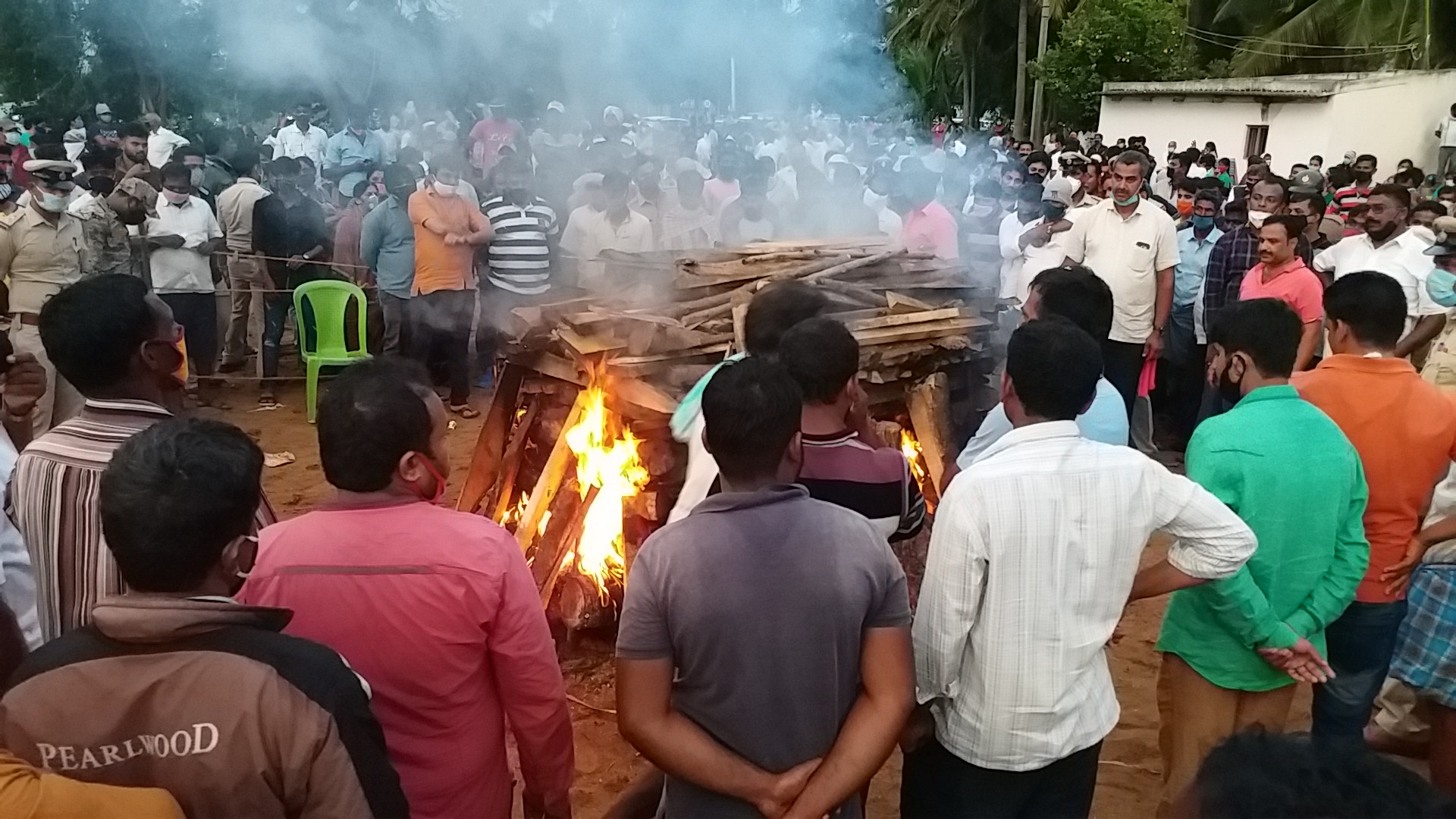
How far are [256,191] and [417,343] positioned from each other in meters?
2.37

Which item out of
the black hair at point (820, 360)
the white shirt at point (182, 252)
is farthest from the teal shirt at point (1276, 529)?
the white shirt at point (182, 252)

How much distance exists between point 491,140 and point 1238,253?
11217 millimetres

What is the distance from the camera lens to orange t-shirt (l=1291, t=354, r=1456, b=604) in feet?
11.4

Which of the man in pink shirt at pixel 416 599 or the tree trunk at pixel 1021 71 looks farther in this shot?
the tree trunk at pixel 1021 71

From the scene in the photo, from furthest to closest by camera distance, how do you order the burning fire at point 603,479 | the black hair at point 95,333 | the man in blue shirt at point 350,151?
the man in blue shirt at point 350,151 → the burning fire at point 603,479 → the black hair at point 95,333

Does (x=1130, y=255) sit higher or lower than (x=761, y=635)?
higher

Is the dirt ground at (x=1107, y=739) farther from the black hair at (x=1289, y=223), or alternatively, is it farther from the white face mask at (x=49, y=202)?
the white face mask at (x=49, y=202)

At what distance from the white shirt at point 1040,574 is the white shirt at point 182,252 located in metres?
7.92

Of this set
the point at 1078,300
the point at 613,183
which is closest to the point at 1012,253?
the point at 613,183

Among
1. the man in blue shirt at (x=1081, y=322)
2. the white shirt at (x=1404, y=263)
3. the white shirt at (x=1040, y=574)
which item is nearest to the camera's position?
the white shirt at (x=1040, y=574)

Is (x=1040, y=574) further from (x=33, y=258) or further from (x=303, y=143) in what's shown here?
(x=303, y=143)

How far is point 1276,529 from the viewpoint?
10.2 ft

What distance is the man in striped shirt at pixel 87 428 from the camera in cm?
273

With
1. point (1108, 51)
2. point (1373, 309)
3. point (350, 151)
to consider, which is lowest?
point (1373, 309)
